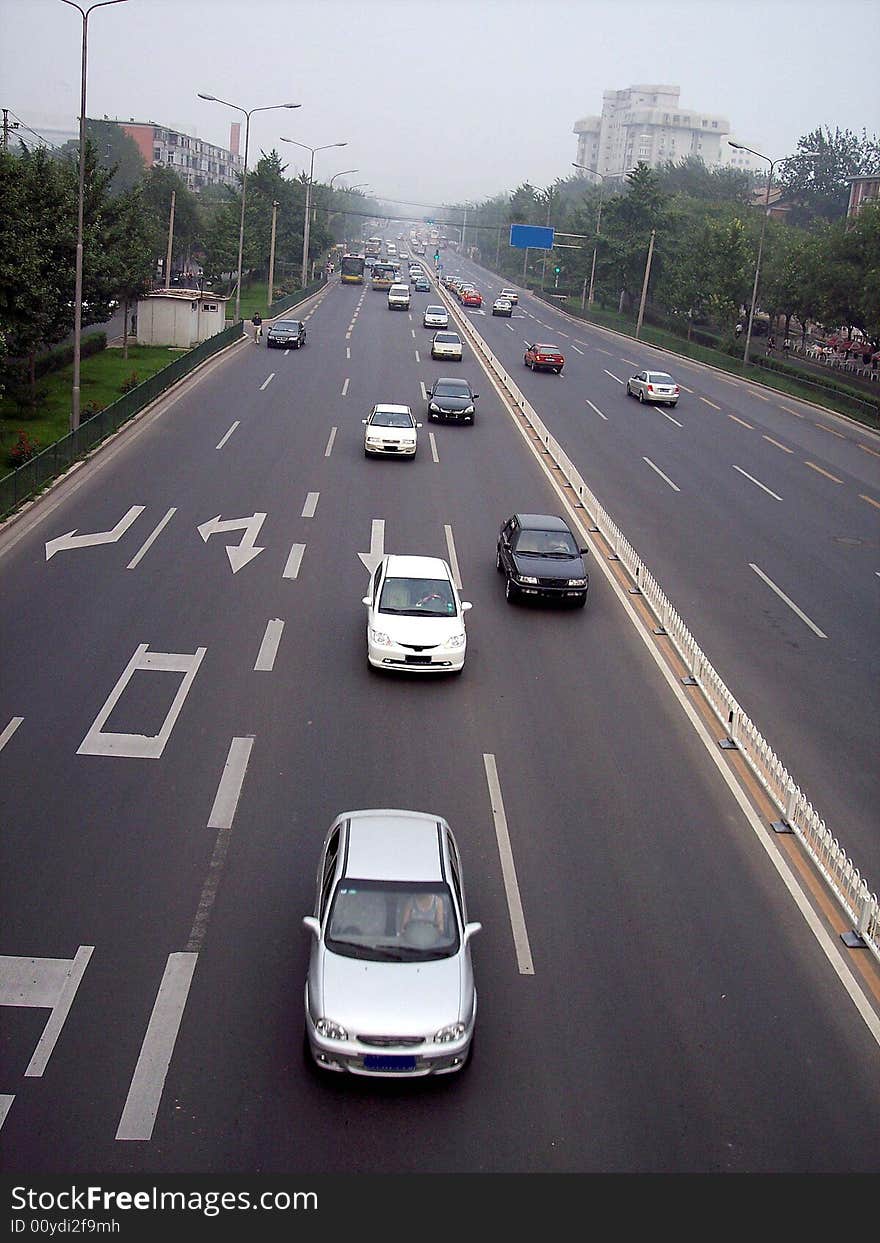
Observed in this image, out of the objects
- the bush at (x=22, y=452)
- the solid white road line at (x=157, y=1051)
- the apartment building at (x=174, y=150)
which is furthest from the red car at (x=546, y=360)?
the apartment building at (x=174, y=150)

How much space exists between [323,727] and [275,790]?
2.02m

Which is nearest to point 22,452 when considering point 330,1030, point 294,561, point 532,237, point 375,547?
point 294,561

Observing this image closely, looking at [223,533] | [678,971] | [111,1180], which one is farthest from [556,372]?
[111,1180]

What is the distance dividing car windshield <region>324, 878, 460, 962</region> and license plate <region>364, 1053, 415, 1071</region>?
933 mm

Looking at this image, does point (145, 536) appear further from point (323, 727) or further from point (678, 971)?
point (678, 971)

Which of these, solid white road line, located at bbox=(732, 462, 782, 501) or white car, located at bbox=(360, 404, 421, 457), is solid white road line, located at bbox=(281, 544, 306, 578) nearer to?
white car, located at bbox=(360, 404, 421, 457)

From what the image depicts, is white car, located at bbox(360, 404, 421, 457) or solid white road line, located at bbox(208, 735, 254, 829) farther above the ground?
white car, located at bbox(360, 404, 421, 457)

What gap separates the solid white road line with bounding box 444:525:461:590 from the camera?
76.5ft

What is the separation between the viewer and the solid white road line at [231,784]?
13.5 meters

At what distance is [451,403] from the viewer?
40.0m

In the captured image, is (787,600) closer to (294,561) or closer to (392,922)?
(294,561)

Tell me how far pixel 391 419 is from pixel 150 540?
1149cm

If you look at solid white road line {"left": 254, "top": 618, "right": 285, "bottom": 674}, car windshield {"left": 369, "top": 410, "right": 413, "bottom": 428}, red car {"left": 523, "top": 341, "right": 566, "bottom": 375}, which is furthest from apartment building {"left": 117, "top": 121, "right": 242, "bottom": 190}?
solid white road line {"left": 254, "top": 618, "right": 285, "bottom": 674}

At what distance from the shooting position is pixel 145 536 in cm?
2539
